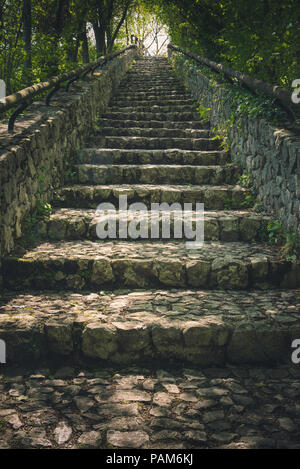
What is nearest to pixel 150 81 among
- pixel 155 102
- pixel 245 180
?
pixel 155 102

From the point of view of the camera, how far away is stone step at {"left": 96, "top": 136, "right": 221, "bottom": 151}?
5918 millimetres

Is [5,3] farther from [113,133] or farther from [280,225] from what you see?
[280,225]

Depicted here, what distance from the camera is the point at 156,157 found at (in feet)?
18.0

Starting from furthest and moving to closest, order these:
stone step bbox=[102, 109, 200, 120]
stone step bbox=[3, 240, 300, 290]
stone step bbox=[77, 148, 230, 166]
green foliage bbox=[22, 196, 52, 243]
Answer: stone step bbox=[102, 109, 200, 120], stone step bbox=[77, 148, 230, 166], green foliage bbox=[22, 196, 52, 243], stone step bbox=[3, 240, 300, 290]

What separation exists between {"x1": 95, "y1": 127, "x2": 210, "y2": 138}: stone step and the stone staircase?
1.34 meters

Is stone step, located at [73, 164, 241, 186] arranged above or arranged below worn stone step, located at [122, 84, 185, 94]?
Result: below

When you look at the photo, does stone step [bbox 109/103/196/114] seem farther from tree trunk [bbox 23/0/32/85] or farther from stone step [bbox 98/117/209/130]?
tree trunk [bbox 23/0/32/85]

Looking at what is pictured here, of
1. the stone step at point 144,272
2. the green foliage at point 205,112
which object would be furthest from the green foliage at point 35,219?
the green foliage at point 205,112

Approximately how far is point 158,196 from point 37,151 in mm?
1413

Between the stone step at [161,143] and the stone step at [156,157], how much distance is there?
476mm

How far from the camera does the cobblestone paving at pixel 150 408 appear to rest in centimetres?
189

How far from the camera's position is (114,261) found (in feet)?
10.6

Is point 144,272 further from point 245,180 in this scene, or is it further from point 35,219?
point 245,180

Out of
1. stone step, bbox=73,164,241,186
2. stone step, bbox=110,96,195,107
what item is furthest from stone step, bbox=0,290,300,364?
stone step, bbox=110,96,195,107
